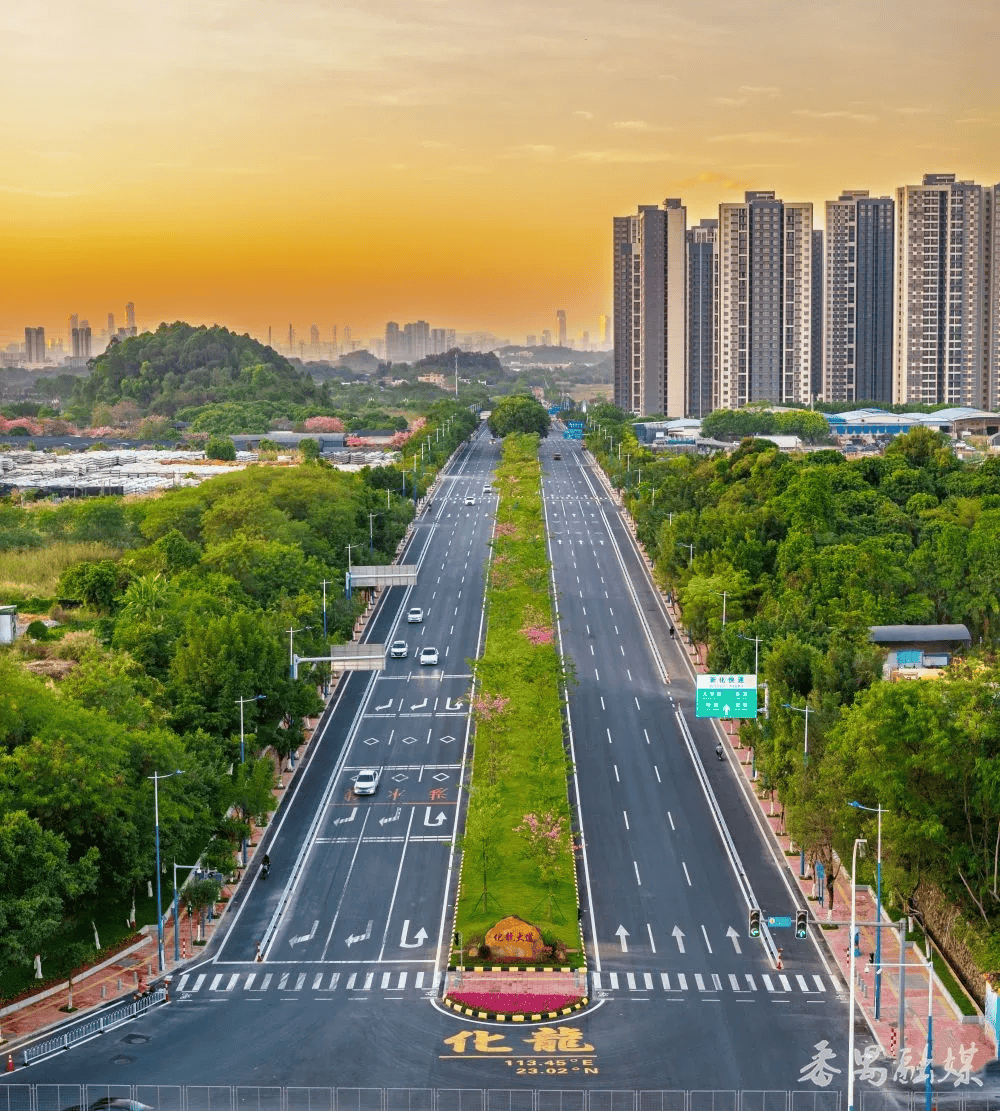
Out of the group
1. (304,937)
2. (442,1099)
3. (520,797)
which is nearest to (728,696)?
(520,797)

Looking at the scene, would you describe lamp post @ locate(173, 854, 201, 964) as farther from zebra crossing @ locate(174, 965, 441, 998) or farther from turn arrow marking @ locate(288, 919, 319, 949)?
turn arrow marking @ locate(288, 919, 319, 949)

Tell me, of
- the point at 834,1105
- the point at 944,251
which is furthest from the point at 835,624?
the point at 944,251

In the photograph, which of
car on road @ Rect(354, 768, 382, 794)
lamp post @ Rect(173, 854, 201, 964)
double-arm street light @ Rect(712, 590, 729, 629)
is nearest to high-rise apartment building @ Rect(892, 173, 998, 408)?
double-arm street light @ Rect(712, 590, 729, 629)

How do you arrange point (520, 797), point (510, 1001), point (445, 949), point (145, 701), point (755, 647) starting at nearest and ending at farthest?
point (510, 1001)
point (445, 949)
point (520, 797)
point (145, 701)
point (755, 647)

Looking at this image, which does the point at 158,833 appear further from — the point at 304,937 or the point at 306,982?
the point at 306,982

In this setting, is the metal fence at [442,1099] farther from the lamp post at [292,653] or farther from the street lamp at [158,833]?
the lamp post at [292,653]

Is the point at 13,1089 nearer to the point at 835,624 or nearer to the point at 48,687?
the point at 48,687
